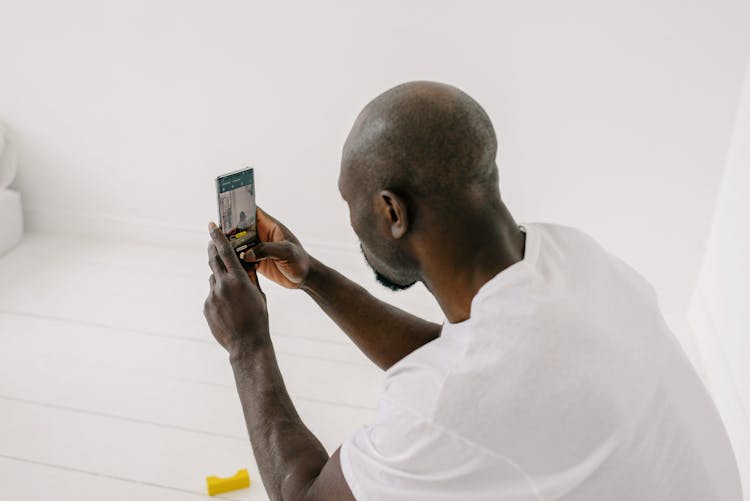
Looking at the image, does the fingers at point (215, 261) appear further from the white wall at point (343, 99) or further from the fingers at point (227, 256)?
the white wall at point (343, 99)

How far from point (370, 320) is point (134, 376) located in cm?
85

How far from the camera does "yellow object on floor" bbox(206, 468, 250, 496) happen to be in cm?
172

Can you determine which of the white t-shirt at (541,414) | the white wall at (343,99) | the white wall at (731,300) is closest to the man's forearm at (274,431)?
the white t-shirt at (541,414)

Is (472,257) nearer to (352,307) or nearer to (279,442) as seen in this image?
(279,442)

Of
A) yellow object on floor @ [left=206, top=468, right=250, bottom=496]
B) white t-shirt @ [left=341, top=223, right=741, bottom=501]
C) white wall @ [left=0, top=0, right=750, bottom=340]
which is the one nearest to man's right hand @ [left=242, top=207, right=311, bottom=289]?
yellow object on floor @ [left=206, top=468, right=250, bottom=496]

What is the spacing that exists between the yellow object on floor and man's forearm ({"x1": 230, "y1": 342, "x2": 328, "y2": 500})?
55cm

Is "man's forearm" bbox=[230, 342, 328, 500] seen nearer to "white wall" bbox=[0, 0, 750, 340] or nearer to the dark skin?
the dark skin

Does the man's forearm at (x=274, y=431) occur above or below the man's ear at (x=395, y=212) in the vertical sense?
below

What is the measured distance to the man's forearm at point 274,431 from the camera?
1131 millimetres

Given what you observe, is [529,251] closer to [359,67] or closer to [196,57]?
[359,67]

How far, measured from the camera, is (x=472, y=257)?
41.4 inches

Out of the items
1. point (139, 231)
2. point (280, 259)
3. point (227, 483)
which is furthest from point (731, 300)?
point (139, 231)

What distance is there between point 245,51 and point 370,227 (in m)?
1.56

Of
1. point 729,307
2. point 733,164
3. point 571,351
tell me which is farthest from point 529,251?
point 733,164
